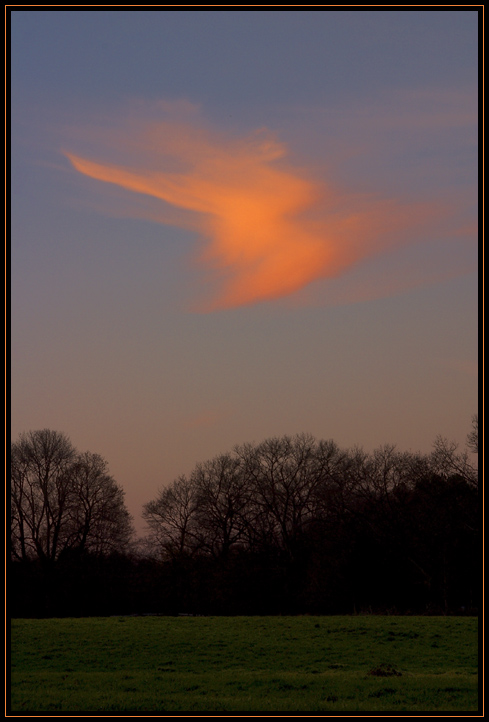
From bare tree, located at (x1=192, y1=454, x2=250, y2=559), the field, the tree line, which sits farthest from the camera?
bare tree, located at (x1=192, y1=454, x2=250, y2=559)

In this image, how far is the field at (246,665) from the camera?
18141mm

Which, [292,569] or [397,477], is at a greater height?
[397,477]

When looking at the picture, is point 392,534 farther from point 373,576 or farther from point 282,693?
point 282,693

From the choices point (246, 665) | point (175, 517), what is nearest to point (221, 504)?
point (175, 517)

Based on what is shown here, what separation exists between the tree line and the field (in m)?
20.8

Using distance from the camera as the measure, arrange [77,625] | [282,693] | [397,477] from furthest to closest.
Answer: [397,477] → [77,625] → [282,693]

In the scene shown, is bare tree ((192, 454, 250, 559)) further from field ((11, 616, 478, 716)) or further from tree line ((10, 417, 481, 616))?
field ((11, 616, 478, 716))

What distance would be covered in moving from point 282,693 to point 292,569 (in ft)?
166

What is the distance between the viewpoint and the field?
714 inches

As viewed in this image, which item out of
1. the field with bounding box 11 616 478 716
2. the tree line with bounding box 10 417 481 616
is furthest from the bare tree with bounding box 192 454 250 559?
the field with bounding box 11 616 478 716

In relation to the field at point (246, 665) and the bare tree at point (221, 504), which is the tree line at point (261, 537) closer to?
the bare tree at point (221, 504)
